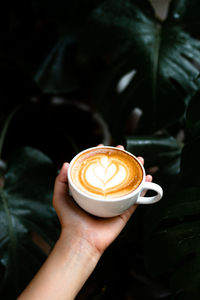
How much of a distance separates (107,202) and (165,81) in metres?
0.57

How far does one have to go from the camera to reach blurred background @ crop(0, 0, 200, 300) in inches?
32.5

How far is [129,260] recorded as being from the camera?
1.15 metres

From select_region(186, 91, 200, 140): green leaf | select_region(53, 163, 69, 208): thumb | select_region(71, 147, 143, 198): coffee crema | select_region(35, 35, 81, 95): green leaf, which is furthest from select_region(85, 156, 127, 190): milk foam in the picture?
select_region(35, 35, 81, 95): green leaf

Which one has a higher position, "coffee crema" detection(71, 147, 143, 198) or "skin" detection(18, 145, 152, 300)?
"coffee crema" detection(71, 147, 143, 198)

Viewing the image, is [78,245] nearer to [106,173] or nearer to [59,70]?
[106,173]

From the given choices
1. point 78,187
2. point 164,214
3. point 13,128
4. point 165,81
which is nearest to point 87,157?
point 78,187

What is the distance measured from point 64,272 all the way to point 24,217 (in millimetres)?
305

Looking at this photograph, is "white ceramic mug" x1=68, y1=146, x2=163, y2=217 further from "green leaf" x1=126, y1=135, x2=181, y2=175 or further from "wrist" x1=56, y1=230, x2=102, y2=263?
"green leaf" x1=126, y1=135, x2=181, y2=175

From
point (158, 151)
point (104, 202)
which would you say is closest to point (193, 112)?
point (158, 151)

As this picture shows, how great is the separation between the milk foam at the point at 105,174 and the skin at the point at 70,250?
108 millimetres

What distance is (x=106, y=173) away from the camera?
0.78 m

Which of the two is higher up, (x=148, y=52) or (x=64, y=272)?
(x=148, y=52)

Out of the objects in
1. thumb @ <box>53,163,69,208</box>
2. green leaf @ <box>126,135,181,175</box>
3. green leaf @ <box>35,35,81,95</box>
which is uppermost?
green leaf @ <box>35,35,81,95</box>

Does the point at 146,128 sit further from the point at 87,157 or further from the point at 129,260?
the point at 129,260
